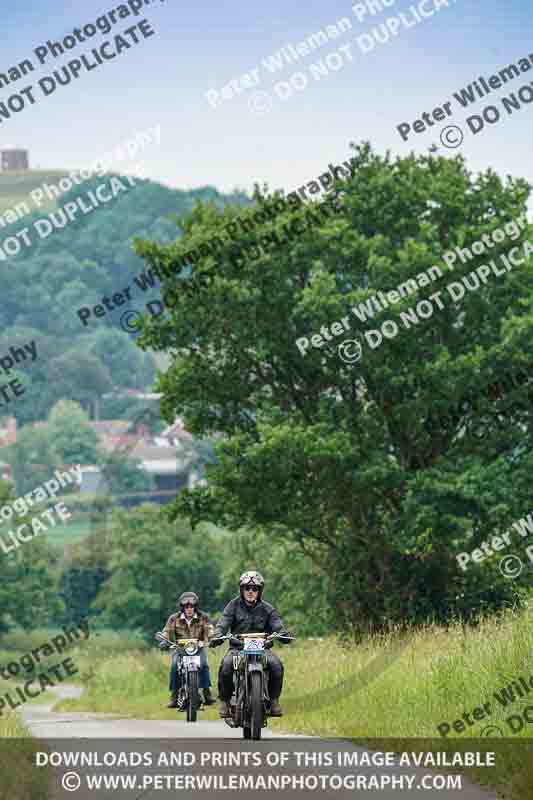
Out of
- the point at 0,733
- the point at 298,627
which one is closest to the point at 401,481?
the point at 298,627

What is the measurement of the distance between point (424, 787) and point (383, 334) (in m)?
27.8

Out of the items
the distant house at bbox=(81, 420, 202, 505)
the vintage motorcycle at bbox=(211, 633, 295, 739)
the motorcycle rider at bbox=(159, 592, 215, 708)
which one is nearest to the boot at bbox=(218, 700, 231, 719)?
the vintage motorcycle at bbox=(211, 633, 295, 739)

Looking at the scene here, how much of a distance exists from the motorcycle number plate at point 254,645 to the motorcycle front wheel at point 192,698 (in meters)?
4.62

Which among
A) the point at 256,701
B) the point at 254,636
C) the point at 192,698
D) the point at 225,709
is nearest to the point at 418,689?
the point at 192,698

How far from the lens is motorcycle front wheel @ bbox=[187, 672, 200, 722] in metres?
21.4

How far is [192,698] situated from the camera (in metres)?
21.8

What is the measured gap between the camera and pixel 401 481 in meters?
Answer: 41.7

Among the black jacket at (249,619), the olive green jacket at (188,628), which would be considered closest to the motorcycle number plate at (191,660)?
the olive green jacket at (188,628)

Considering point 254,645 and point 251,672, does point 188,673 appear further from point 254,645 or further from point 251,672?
point 251,672

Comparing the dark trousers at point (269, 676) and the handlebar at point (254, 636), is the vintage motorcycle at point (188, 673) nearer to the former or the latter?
the dark trousers at point (269, 676)

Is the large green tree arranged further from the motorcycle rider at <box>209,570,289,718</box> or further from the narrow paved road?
the motorcycle rider at <box>209,570,289,718</box>

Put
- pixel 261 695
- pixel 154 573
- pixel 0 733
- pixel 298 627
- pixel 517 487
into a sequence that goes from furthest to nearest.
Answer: pixel 154 573 < pixel 298 627 < pixel 517 487 < pixel 0 733 < pixel 261 695

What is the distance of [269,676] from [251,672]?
30 centimetres

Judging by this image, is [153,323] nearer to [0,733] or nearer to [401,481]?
[401,481]
